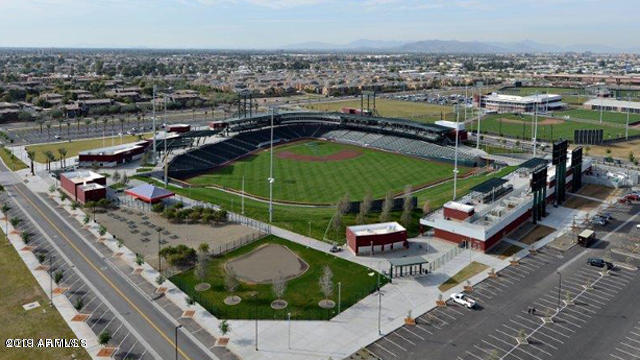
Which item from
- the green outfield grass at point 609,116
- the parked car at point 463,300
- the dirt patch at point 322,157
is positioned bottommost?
the parked car at point 463,300

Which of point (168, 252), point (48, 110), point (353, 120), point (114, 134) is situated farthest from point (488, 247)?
point (48, 110)

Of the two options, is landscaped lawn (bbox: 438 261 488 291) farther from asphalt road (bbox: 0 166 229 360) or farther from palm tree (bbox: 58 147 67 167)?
palm tree (bbox: 58 147 67 167)

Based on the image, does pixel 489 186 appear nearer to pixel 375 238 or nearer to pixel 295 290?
pixel 375 238

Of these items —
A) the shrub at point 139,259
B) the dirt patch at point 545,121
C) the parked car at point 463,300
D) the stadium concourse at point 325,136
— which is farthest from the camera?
the dirt patch at point 545,121

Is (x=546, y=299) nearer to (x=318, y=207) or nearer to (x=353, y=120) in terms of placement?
(x=318, y=207)

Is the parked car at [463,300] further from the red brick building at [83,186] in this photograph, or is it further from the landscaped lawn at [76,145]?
the landscaped lawn at [76,145]

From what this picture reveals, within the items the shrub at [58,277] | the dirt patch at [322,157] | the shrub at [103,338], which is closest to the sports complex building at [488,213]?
the shrub at [103,338]

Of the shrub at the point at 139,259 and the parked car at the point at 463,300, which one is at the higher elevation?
the shrub at the point at 139,259

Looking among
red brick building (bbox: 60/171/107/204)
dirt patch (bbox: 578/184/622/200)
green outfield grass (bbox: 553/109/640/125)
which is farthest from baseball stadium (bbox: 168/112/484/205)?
green outfield grass (bbox: 553/109/640/125)
